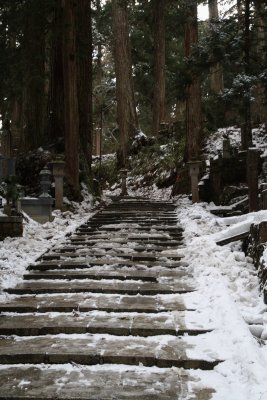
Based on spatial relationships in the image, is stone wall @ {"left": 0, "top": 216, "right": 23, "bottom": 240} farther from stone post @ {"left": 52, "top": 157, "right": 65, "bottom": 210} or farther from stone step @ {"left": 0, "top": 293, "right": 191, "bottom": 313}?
stone post @ {"left": 52, "top": 157, "right": 65, "bottom": 210}

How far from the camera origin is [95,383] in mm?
2912

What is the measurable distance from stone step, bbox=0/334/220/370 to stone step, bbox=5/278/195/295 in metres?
1.19

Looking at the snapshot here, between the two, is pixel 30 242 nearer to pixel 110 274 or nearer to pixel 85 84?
pixel 110 274

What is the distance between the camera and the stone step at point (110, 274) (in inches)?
212

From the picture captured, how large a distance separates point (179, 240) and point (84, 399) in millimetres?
4960

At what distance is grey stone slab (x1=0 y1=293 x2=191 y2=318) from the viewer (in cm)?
433

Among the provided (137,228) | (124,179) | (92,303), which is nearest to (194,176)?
(137,228)

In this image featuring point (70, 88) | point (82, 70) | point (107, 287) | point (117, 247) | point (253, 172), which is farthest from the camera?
point (82, 70)

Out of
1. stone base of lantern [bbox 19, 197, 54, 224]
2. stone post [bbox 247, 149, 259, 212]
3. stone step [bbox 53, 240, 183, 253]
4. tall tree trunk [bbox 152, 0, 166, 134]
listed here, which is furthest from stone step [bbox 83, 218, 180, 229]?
tall tree trunk [bbox 152, 0, 166, 134]

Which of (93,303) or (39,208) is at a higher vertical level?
(39,208)

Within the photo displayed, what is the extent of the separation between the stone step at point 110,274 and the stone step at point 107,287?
A: 0.49 feet

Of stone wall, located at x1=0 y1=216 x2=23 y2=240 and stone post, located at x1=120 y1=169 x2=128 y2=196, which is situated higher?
stone post, located at x1=120 y1=169 x2=128 y2=196

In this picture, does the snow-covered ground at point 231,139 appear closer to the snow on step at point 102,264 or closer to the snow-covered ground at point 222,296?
the snow-covered ground at point 222,296

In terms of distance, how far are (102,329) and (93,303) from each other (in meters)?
0.67
